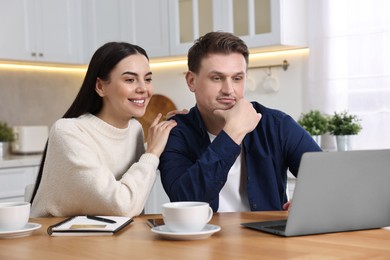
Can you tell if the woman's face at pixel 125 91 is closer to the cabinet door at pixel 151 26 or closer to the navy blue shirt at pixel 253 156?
the navy blue shirt at pixel 253 156

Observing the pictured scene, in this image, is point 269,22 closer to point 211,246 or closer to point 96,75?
point 96,75

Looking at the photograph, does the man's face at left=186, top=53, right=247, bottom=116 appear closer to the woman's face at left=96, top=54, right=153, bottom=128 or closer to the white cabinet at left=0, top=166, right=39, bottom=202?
the woman's face at left=96, top=54, right=153, bottom=128

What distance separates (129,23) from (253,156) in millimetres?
2647

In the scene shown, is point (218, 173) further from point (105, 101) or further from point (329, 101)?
point (329, 101)

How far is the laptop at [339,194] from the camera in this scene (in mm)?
1442

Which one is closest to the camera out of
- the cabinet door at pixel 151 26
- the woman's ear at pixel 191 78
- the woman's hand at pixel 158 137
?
the woman's hand at pixel 158 137

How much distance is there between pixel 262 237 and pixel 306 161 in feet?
0.68

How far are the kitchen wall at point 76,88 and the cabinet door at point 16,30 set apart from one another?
0.98 feet

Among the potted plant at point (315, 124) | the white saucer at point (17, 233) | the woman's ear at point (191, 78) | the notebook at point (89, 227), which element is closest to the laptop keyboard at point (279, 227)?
the notebook at point (89, 227)

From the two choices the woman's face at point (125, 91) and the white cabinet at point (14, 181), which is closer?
the woman's face at point (125, 91)

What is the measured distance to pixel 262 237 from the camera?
1.48 metres

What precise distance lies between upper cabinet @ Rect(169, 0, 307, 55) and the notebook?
236 centimetres

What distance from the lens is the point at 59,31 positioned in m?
4.70

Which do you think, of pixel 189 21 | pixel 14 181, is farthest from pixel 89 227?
pixel 189 21
